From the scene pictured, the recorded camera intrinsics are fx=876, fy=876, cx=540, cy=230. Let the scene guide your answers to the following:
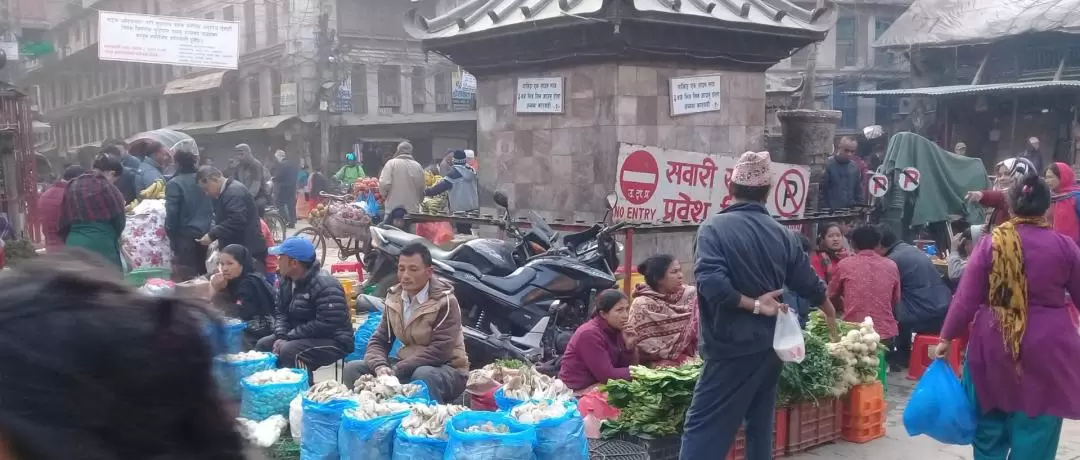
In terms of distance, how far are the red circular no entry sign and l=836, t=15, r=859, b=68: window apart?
1082 inches

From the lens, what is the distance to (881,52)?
32875mm

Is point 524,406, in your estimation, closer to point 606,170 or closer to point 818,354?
point 818,354

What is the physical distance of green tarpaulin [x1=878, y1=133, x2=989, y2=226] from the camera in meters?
12.3

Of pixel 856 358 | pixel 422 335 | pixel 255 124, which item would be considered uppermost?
pixel 255 124

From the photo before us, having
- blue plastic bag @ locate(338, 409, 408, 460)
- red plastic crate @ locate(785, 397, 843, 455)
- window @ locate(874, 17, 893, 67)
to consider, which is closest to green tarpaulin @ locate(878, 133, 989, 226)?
red plastic crate @ locate(785, 397, 843, 455)

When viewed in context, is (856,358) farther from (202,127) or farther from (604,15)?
(202,127)

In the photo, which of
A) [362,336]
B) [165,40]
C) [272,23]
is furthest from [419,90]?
[362,336]

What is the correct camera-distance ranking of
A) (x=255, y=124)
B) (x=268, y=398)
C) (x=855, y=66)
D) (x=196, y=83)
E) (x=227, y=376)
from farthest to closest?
(x=855, y=66), (x=196, y=83), (x=255, y=124), (x=268, y=398), (x=227, y=376)

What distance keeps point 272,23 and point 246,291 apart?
2551cm

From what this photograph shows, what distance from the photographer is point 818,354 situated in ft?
17.0

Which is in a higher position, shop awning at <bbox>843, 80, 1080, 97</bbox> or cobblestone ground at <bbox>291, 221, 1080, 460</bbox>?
shop awning at <bbox>843, 80, 1080, 97</bbox>

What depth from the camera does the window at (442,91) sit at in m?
30.9

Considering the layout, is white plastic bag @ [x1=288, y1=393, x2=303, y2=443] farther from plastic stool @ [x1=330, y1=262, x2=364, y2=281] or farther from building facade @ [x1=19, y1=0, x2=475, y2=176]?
building facade @ [x1=19, y1=0, x2=475, y2=176]

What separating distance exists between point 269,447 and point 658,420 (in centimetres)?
204
